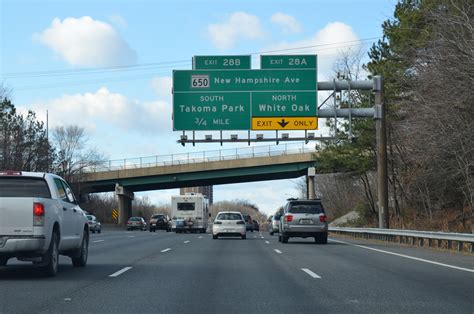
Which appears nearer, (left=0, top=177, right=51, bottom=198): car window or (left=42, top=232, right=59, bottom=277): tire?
(left=42, top=232, right=59, bottom=277): tire

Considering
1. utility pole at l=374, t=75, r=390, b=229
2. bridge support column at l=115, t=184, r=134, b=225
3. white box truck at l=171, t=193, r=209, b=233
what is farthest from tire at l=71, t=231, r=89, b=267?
bridge support column at l=115, t=184, r=134, b=225

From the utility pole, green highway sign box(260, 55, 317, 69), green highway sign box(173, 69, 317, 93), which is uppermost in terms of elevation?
green highway sign box(260, 55, 317, 69)

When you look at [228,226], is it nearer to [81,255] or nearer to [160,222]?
[81,255]

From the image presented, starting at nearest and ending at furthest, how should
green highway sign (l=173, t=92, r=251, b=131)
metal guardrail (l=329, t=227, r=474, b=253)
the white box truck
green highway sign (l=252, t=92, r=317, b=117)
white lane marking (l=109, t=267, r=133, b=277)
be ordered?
1. white lane marking (l=109, t=267, r=133, b=277)
2. metal guardrail (l=329, t=227, r=474, b=253)
3. green highway sign (l=252, t=92, r=317, b=117)
4. green highway sign (l=173, t=92, r=251, b=131)
5. the white box truck

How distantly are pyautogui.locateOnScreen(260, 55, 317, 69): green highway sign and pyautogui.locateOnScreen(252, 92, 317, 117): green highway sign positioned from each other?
1.30 m

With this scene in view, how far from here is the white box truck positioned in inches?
2104

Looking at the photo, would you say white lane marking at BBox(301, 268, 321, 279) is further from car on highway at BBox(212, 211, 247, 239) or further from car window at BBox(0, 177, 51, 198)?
car on highway at BBox(212, 211, 247, 239)

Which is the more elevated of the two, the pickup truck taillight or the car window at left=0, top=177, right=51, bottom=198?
the car window at left=0, top=177, right=51, bottom=198

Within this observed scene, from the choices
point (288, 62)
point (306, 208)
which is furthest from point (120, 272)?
point (288, 62)

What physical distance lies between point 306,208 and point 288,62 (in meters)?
7.59

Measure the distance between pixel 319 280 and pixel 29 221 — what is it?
5427 mm

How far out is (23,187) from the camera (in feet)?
44.5

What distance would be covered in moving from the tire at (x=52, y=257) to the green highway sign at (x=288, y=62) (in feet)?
69.1

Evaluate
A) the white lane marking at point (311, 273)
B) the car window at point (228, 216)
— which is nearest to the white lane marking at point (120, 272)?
the white lane marking at point (311, 273)
